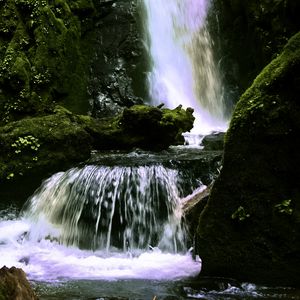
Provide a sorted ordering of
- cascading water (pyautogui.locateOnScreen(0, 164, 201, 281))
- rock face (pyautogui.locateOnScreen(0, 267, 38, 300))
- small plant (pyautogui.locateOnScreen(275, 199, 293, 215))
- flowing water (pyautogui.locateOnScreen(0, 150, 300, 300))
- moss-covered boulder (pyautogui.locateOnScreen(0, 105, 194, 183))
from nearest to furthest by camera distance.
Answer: rock face (pyautogui.locateOnScreen(0, 267, 38, 300))
small plant (pyautogui.locateOnScreen(275, 199, 293, 215))
flowing water (pyautogui.locateOnScreen(0, 150, 300, 300))
cascading water (pyautogui.locateOnScreen(0, 164, 201, 281))
moss-covered boulder (pyautogui.locateOnScreen(0, 105, 194, 183))

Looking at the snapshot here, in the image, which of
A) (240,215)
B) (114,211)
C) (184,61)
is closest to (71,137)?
(114,211)

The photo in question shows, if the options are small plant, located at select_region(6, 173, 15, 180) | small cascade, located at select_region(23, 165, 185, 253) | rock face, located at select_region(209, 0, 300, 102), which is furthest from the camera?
rock face, located at select_region(209, 0, 300, 102)

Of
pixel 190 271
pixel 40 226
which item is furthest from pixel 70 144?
pixel 190 271

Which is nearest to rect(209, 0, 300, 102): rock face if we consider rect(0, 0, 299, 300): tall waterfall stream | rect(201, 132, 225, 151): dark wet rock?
rect(201, 132, 225, 151): dark wet rock

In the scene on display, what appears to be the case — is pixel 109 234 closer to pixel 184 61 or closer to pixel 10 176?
pixel 10 176

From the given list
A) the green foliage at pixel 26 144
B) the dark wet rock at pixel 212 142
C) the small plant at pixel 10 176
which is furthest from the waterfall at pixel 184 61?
the small plant at pixel 10 176

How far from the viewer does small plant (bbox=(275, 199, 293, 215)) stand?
4977 mm

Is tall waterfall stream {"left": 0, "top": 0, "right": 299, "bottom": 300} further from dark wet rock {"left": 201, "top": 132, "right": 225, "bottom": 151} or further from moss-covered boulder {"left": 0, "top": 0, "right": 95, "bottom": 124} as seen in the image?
moss-covered boulder {"left": 0, "top": 0, "right": 95, "bottom": 124}

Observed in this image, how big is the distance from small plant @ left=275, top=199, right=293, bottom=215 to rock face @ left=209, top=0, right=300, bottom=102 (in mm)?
8631

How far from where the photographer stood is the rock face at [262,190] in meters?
5.00

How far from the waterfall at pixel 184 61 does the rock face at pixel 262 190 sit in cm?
900

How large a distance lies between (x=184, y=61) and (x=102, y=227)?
10429mm

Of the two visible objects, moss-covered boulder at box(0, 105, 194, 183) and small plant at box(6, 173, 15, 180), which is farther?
moss-covered boulder at box(0, 105, 194, 183)

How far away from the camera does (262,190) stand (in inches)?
201
